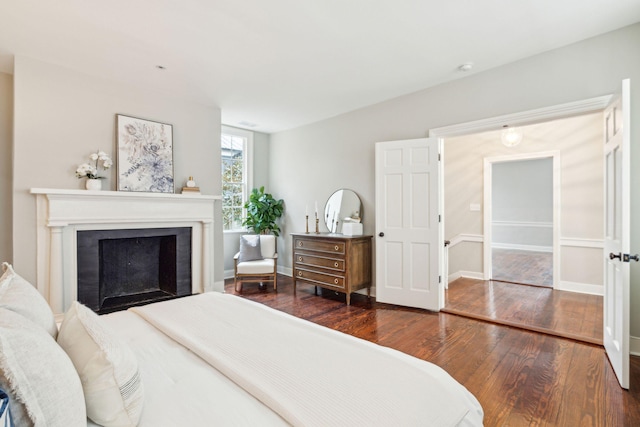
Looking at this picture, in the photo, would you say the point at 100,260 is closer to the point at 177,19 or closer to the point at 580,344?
the point at 177,19

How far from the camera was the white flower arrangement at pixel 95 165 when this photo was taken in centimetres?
320

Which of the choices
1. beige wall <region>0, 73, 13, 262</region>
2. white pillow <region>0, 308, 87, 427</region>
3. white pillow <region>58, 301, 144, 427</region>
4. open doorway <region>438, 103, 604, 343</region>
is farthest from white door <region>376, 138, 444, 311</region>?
beige wall <region>0, 73, 13, 262</region>

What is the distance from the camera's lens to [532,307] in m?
3.72

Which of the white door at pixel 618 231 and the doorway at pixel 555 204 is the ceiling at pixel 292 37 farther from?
the white door at pixel 618 231

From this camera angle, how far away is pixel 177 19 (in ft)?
7.75

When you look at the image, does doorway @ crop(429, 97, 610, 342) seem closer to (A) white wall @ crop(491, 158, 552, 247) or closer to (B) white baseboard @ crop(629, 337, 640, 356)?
(B) white baseboard @ crop(629, 337, 640, 356)

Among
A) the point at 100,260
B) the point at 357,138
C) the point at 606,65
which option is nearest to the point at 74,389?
the point at 100,260

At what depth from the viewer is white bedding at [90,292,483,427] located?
916 millimetres

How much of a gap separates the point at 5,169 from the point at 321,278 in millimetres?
3654

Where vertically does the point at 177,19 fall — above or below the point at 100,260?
above

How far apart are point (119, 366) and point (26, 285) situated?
27.4 inches

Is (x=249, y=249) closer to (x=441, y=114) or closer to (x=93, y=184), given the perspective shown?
(x=93, y=184)

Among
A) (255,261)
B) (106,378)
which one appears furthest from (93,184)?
(106,378)

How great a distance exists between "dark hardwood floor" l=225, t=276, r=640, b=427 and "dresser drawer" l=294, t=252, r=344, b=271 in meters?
0.52
